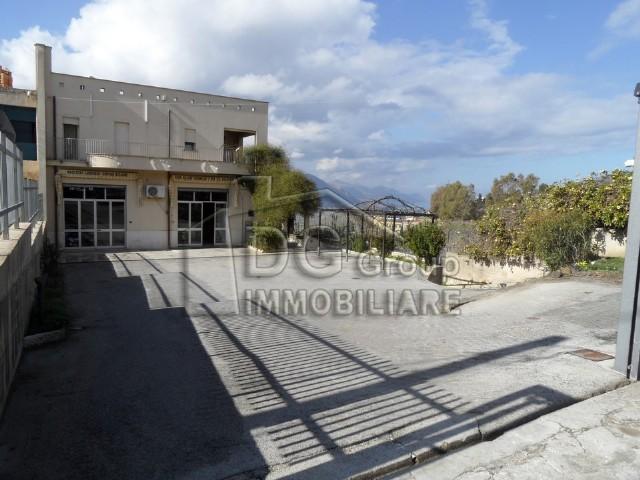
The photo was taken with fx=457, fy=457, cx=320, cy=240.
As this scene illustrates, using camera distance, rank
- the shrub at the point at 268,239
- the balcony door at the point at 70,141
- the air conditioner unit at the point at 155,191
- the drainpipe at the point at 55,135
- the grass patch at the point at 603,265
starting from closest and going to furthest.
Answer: the grass patch at the point at 603,265
the drainpipe at the point at 55,135
the balcony door at the point at 70,141
the air conditioner unit at the point at 155,191
the shrub at the point at 268,239

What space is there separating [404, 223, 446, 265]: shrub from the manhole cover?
32.0ft

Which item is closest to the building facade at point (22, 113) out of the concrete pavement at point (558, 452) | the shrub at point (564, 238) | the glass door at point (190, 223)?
the glass door at point (190, 223)

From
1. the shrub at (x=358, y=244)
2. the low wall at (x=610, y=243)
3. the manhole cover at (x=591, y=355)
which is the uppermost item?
the low wall at (x=610, y=243)

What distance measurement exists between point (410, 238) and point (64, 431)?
1373cm

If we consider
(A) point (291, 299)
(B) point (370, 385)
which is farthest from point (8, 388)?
(A) point (291, 299)

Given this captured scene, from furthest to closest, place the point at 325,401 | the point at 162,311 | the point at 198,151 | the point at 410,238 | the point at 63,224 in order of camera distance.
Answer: the point at 198,151 < the point at 63,224 < the point at 410,238 < the point at 162,311 < the point at 325,401

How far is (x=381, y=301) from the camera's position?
33.7ft

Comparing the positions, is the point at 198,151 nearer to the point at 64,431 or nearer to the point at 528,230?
the point at 528,230

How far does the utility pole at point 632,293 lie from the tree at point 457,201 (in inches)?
1752

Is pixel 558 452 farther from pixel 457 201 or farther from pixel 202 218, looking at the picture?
pixel 457 201

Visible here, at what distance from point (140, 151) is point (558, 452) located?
791 inches

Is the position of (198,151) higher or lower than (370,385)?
higher

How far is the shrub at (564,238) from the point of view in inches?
474

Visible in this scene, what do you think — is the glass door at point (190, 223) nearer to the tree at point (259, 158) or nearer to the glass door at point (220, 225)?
the glass door at point (220, 225)
